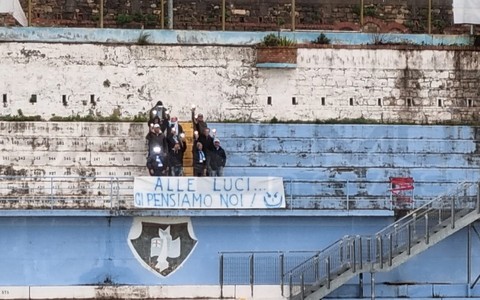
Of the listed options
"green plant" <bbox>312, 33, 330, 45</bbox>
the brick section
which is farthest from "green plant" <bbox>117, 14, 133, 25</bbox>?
"green plant" <bbox>312, 33, 330, 45</bbox>

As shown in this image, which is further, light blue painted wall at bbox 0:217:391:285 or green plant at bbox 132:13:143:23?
green plant at bbox 132:13:143:23

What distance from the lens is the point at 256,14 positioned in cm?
3216

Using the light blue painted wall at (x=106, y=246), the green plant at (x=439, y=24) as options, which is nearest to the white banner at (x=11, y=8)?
the light blue painted wall at (x=106, y=246)

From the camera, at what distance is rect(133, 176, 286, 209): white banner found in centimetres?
2497

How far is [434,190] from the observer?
26359 millimetres

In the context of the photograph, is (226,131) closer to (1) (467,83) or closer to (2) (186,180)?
(2) (186,180)

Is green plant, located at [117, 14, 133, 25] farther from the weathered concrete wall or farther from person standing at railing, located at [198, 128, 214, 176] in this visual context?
person standing at railing, located at [198, 128, 214, 176]

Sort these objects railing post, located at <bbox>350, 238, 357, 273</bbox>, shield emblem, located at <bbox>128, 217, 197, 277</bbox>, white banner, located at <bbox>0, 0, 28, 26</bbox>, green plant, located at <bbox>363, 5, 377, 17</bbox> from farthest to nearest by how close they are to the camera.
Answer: green plant, located at <bbox>363, 5, 377, 17</bbox>
white banner, located at <bbox>0, 0, 28, 26</bbox>
shield emblem, located at <bbox>128, 217, 197, 277</bbox>
railing post, located at <bbox>350, 238, 357, 273</bbox>

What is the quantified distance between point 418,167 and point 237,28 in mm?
7393

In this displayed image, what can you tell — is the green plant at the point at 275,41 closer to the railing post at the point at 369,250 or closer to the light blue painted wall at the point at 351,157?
the light blue painted wall at the point at 351,157

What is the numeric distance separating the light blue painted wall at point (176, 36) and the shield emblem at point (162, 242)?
397 centimetres

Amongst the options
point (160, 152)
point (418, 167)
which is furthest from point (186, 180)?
point (418, 167)

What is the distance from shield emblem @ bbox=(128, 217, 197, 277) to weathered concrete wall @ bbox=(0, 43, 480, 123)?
2469 millimetres

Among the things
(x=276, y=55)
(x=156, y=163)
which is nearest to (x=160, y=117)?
(x=156, y=163)
